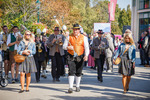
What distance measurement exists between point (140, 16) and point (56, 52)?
3883 cm

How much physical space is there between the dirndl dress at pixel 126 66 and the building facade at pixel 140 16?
39016 millimetres

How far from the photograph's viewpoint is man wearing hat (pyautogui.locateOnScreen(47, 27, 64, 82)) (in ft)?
36.5

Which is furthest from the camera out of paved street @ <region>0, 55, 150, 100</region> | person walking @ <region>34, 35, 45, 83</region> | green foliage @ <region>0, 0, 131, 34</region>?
green foliage @ <region>0, 0, 131, 34</region>

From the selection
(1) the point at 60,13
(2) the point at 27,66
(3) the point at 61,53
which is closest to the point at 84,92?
(2) the point at 27,66

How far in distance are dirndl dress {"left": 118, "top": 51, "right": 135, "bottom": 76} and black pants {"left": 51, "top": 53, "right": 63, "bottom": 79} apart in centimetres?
317

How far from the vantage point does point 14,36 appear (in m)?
10.7

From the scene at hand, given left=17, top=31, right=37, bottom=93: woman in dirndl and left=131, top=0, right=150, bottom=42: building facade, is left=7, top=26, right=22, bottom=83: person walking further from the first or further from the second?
left=131, top=0, right=150, bottom=42: building facade

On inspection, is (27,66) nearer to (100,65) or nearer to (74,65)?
(74,65)

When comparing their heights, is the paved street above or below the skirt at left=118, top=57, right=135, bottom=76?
below

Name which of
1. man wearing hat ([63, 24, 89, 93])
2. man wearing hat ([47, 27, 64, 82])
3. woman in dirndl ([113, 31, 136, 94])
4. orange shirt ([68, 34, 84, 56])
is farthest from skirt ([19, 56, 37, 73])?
woman in dirndl ([113, 31, 136, 94])

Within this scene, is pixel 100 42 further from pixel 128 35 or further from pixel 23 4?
pixel 23 4

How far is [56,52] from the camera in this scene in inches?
445

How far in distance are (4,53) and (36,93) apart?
294 centimetres

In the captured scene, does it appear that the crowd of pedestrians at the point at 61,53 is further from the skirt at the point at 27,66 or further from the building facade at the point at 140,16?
the building facade at the point at 140,16
